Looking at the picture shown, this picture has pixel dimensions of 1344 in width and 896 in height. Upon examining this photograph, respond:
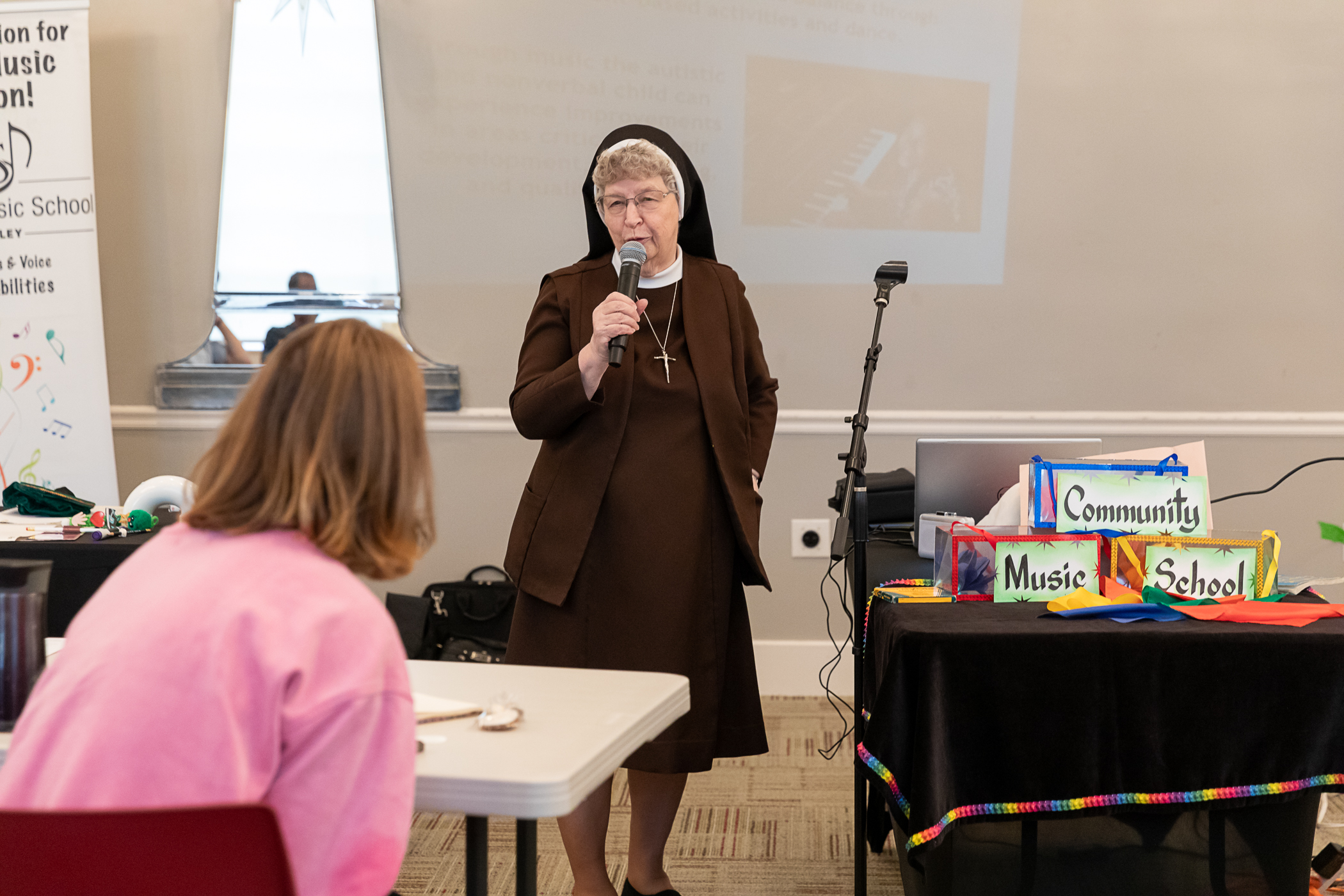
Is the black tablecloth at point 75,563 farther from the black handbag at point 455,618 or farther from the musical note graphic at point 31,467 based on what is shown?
the musical note graphic at point 31,467

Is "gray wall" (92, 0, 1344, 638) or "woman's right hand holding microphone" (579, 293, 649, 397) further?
"gray wall" (92, 0, 1344, 638)

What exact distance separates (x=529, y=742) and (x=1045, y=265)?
2923 mm

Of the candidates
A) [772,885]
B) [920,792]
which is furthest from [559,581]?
[772,885]

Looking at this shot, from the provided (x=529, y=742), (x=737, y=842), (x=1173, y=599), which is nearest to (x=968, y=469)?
(x=1173, y=599)

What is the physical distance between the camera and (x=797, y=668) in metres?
3.67

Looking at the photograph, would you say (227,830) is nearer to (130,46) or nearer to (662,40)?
(662,40)

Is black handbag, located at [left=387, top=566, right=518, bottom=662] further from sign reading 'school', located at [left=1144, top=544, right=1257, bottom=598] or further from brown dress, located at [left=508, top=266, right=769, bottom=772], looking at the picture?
sign reading 'school', located at [left=1144, top=544, right=1257, bottom=598]

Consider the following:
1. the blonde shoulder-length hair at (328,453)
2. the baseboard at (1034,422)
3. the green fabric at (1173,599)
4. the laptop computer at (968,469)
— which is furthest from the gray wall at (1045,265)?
the blonde shoulder-length hair at (328,453)

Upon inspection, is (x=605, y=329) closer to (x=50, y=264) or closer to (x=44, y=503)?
(x=44, y=503)

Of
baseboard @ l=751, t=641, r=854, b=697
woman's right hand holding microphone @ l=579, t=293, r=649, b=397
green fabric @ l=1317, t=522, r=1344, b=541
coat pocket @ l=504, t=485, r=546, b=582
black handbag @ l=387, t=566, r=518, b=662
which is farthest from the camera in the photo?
baseboard @ l=751, t=641, r=854, b=697

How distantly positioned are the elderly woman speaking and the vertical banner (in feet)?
6.98

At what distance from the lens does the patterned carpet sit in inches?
90.5

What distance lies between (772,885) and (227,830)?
5.71 feet

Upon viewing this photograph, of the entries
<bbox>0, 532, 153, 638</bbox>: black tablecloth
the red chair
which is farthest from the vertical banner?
the red chair
